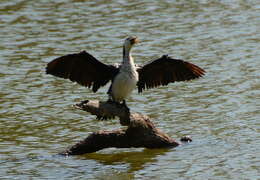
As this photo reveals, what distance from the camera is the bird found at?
13.1 meters

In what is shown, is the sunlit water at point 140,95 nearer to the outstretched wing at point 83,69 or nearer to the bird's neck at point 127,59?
the outstretched wing at point 83,69

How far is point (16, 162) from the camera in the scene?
14.1m

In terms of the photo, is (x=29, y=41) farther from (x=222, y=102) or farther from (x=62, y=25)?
(x=222, y=102)

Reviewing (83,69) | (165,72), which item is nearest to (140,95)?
(165,72)

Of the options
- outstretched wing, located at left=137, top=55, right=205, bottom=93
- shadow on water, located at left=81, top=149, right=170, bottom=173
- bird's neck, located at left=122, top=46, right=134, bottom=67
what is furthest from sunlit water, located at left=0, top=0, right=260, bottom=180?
bird's neck, located at left=122, top=46, right=134, bottom=67

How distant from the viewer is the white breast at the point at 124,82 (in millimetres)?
13102

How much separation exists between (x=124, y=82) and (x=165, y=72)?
1118mm

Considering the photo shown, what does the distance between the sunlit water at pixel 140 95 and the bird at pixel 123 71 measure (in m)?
1.55

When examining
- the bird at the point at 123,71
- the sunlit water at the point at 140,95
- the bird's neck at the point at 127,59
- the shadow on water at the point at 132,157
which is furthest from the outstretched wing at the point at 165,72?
the sunlit water at the point at 140,95

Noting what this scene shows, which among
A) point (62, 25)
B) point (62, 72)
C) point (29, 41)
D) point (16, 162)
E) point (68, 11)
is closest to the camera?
point (62, 72)

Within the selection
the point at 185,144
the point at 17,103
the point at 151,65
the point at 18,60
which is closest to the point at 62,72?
the point at 151,65

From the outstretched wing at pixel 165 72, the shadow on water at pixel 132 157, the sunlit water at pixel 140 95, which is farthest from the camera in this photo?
the shadow on water at pixel 132 157

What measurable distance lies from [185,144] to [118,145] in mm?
1450

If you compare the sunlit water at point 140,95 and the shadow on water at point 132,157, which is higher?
the sunlit water at point 140,95
